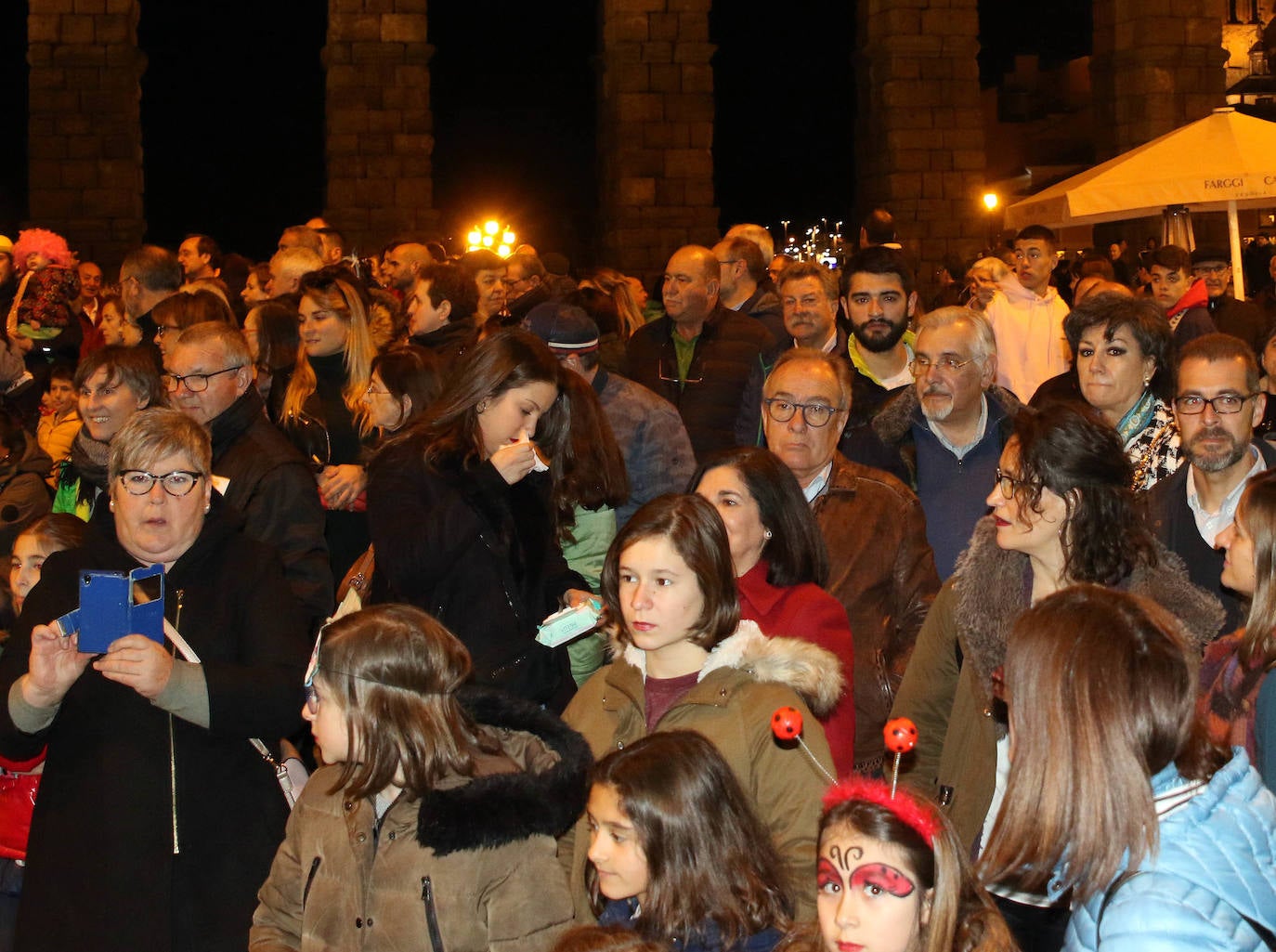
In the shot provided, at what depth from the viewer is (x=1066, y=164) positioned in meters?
28.5

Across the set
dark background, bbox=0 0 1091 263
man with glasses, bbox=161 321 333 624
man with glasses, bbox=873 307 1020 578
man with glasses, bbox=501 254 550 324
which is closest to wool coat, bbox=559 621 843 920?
man with glasses, bbox=161 321 333 624

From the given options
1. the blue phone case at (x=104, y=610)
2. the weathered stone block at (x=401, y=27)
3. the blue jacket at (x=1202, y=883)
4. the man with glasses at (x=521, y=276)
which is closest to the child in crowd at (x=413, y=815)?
the blue phone case at (x=104, y=610)

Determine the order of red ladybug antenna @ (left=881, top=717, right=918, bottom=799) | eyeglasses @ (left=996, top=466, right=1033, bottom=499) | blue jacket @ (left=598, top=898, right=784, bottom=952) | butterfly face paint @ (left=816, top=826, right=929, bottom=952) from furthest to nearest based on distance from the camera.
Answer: eyeglasses @ (left=996, top=466, right=1033, bottom=499)
blue jacket @ (left=598, top=898, right=784, bottom=952)
red ladybug antenna @ (left=881, top=717, right=918, bottom=799)
butterfly face paint @ (left=816, top=826, right=929, bottom=952)

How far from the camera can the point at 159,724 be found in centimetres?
409

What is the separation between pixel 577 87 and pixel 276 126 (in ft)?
21.1

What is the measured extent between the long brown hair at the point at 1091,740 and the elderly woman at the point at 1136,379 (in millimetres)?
2774

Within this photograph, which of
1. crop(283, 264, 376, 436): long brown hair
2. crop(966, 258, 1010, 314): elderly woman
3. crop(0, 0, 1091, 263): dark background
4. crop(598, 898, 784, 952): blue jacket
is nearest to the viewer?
crop(598, 898, 784, 952): blue jacket

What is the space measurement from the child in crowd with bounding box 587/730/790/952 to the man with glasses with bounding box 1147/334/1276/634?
2.17 m

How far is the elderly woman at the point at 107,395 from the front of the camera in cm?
589

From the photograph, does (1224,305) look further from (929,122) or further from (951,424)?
(929,122)

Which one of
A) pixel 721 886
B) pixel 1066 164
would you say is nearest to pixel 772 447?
pixel 721 886

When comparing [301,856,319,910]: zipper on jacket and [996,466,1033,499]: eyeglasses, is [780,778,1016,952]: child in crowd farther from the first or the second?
[996,466,1033,499]: eyeglasses

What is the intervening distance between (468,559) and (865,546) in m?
1.23

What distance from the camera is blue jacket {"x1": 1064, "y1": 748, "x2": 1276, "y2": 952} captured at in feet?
8.55
